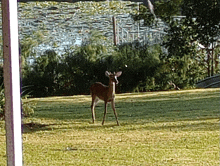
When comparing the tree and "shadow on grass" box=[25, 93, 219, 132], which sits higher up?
the tree

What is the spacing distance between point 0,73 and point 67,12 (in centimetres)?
51

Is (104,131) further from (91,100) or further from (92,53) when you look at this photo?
(92,53)

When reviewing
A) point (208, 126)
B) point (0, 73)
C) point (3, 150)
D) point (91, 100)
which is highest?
point (0, 73)

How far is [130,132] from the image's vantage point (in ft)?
6.53

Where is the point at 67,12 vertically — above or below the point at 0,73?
above

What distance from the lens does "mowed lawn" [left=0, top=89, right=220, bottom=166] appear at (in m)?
1.93

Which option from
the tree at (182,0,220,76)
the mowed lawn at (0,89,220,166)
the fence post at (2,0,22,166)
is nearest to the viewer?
the fence post at (2,0,22,166)

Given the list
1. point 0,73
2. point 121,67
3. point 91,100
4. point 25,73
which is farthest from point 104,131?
point 0,73

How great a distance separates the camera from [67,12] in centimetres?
204

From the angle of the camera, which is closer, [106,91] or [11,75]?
[11,75]

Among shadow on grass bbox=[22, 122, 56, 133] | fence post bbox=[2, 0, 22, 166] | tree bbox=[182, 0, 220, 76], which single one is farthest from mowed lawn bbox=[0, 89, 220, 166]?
fence post bbox=[2, 0, 22, 166]

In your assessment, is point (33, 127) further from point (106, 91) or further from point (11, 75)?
point (11, 75)

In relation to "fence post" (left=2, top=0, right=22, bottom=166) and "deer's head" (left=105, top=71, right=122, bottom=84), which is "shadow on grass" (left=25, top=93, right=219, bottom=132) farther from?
"fence post" (left=2, top=0, right=22, bottom=166)

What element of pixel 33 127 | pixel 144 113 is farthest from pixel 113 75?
pixel 33 127
